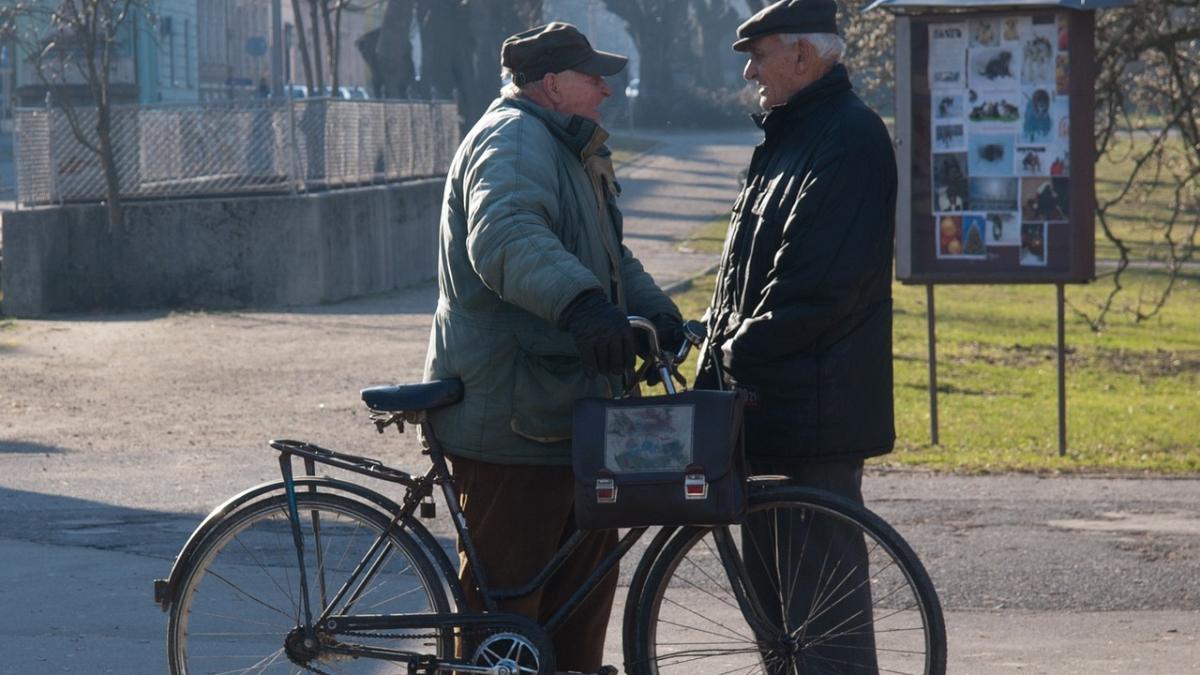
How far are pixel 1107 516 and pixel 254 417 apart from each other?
5050mm

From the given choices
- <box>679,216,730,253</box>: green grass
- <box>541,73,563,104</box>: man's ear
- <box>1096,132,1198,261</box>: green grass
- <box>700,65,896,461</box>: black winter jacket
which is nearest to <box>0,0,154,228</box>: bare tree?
<box>679,216,730,253</box>: green grass

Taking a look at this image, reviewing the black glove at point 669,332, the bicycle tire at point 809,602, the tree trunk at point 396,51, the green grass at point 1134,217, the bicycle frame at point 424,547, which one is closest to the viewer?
the bicycle tire at point 809,602

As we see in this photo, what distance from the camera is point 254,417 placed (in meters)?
10.3

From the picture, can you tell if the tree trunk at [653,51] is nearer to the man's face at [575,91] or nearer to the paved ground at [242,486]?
the paved ground at [242,486]

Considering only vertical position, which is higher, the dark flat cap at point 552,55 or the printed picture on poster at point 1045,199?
the dark flat cap at point 552,55

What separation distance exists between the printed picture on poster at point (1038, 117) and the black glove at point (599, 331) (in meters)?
5.84

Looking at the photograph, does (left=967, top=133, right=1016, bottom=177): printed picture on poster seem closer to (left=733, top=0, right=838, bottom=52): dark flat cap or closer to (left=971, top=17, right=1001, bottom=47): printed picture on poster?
(left=971, top=17, right=1001, bottom=47): printed picture on poster

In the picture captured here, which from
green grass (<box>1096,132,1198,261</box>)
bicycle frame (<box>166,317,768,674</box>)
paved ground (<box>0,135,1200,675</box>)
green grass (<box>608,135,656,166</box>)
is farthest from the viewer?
green grass (<box>608,135,656,166</box>)

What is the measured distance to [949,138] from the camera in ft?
30.4

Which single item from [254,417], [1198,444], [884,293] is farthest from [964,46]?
[884,293]

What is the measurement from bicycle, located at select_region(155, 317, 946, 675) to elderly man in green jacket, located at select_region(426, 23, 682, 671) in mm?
75

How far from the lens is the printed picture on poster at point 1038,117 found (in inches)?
359

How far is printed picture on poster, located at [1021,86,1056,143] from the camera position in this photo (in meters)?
9.12

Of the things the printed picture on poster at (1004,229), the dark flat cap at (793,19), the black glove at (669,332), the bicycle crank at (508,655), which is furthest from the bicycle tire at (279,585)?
the printed picture on poster at (1004,229)
